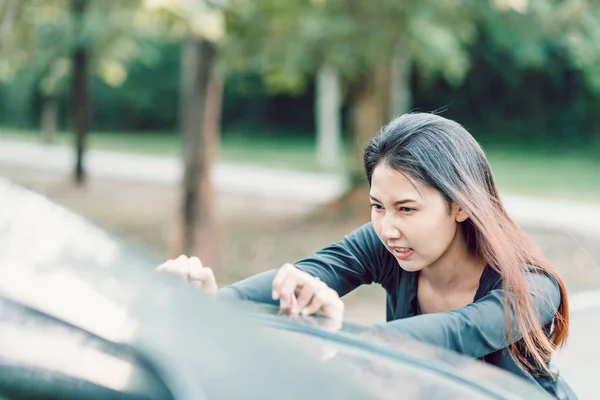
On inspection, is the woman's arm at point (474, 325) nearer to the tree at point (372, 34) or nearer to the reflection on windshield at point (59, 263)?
the reflection on windshield at point (59, 263)

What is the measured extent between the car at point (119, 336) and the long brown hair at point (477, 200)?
0.86 meters

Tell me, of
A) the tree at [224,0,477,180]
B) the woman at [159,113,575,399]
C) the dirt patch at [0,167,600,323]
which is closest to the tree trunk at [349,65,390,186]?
the tree at [224,0,477,180]

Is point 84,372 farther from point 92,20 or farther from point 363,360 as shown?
point 92,20

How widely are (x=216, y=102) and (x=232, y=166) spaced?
14.4 meters

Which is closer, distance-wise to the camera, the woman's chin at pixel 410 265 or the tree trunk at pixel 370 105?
the woman's chin at pixel 410 265

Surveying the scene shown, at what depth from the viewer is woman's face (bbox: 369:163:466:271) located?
2168 mm

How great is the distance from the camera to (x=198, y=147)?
34.0 ft

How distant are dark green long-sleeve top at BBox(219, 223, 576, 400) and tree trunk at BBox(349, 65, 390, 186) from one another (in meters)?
11.0

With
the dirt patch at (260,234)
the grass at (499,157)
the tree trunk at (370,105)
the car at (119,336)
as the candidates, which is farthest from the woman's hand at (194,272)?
the grass at (499,157)

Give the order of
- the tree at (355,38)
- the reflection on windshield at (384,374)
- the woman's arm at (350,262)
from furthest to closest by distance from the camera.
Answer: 1. the tree at (355,38)
2. the woman's arm at (350,262)
3. the reflection on windshield at (384,374)

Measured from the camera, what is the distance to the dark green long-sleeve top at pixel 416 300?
1.98m

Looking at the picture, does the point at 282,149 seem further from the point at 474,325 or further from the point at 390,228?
the point at 474,325

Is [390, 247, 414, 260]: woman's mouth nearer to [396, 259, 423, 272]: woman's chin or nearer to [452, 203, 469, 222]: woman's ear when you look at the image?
[396, 259, 423, 272]: woman's chin

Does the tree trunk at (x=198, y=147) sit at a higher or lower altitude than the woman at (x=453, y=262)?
higher
